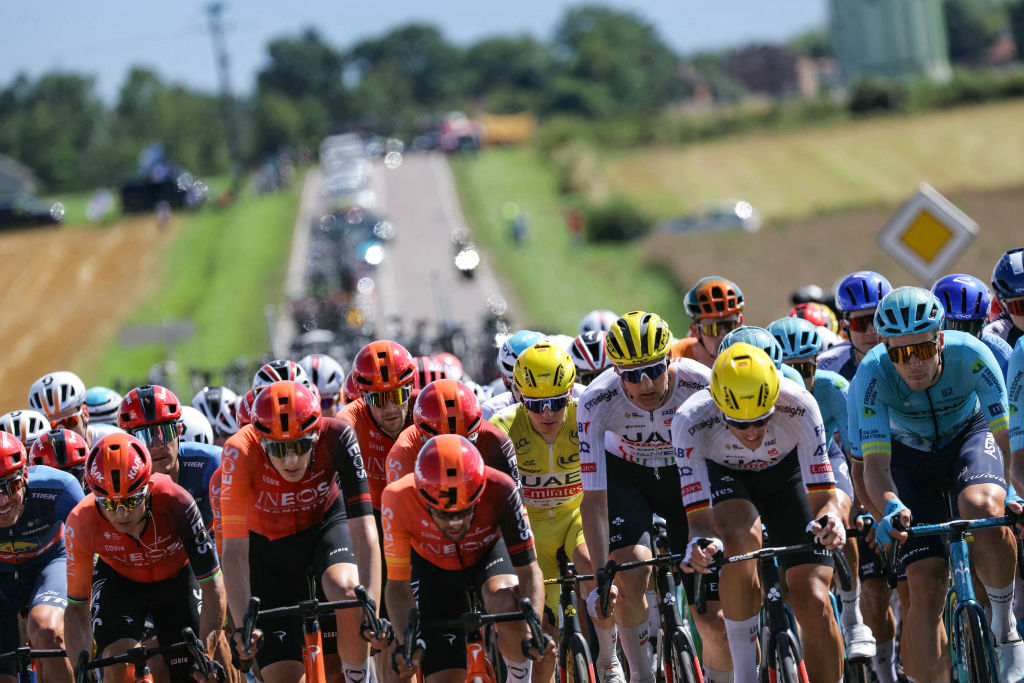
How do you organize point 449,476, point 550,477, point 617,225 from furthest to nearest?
1. point 617,225
2. point 550,477
3. point 449,476

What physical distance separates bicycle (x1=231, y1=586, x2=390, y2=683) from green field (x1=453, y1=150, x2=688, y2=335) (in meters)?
15.4

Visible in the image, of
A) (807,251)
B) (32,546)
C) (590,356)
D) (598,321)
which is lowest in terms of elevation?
(32,546)

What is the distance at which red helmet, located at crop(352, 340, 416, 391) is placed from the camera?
818 centimetres

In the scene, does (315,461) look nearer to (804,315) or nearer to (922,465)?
(922,465)

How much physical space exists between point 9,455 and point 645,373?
374 centimetres

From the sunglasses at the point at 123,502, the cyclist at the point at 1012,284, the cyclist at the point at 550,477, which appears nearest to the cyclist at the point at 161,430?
the sunglasses at the point at 123,502

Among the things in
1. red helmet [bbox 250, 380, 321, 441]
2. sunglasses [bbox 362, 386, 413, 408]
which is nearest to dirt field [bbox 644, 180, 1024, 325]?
sunglasses [bbox 362, 386, 413, 408]

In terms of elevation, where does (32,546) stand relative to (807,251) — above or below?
below

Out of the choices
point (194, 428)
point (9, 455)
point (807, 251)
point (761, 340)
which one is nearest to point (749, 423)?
point (761, 340)

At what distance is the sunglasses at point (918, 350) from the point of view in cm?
711

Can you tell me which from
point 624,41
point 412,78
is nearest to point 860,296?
point 624,41

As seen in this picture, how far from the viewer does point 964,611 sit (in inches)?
264

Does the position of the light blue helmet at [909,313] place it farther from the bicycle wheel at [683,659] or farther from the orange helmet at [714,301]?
the orange helmet at [714,301]

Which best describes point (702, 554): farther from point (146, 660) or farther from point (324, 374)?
point (324, 374)
